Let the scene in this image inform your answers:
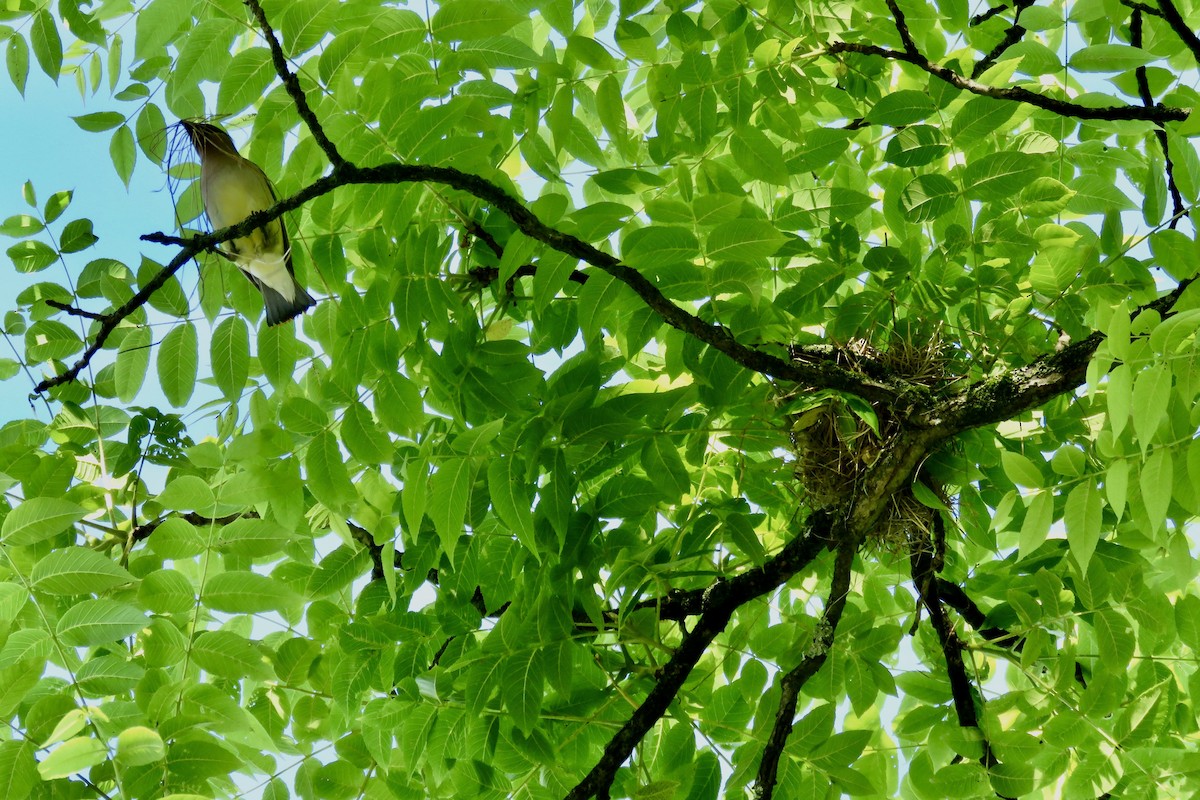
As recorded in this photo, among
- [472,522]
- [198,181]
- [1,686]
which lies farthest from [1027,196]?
[1,686]

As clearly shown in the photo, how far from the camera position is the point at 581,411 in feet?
8.13

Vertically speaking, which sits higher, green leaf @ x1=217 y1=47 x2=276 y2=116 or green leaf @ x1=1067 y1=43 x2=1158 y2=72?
green leaf @ x1=217 y1=47 x2=276 y2=116

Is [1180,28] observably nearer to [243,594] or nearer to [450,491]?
[450,491]

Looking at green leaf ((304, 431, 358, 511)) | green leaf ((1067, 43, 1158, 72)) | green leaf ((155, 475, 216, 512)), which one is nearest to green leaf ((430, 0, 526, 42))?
green leaf ((304, 431, 358, 511))

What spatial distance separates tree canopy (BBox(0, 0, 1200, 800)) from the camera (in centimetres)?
248

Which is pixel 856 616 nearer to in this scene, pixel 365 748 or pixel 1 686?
pixel 365 748

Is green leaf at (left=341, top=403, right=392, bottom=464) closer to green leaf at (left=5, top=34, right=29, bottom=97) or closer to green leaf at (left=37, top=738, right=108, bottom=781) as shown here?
green leaf at (left=37, top=738, right=108, bottom=781)

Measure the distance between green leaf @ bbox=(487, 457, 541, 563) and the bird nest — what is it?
825mm

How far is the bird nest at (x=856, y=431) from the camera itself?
113 inches

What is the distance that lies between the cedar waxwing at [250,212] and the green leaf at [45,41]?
43 cm

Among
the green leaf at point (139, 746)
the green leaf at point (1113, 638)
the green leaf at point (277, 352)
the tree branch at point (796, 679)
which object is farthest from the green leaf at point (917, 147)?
the green leaf at point (139, 746)

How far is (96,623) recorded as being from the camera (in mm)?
2461

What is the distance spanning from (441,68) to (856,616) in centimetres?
186

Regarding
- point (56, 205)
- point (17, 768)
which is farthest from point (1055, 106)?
point (56, 205)
